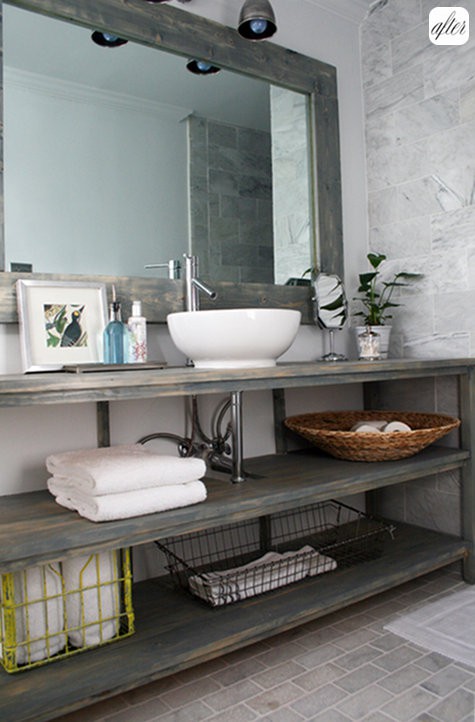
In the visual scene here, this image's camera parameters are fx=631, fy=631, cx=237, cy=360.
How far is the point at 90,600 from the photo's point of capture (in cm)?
159

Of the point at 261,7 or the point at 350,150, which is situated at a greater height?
the point at 261,7

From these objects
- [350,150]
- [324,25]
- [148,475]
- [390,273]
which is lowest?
[148,475]

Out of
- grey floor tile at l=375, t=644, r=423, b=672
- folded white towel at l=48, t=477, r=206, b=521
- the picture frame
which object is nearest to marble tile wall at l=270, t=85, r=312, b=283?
the picture frame

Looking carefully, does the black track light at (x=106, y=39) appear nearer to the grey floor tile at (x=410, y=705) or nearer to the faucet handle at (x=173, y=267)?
the faucet handle at (x=173, y=267)

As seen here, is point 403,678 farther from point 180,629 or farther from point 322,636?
point 180,629

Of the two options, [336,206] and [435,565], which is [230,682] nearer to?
[435,565]

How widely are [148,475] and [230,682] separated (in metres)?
0.60

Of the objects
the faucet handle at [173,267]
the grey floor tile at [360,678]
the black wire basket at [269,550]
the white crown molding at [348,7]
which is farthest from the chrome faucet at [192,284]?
the white crown molding at [348,7]

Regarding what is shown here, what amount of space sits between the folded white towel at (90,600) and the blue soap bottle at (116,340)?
0.56 metres

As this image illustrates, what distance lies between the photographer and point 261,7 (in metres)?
1.96

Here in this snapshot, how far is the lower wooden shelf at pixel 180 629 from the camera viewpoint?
1.38m

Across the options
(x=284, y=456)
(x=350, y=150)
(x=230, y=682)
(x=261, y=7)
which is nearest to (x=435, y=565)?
(x=284, y=456)

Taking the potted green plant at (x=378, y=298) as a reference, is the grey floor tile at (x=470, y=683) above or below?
below

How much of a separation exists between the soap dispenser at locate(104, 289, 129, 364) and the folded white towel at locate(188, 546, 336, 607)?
2.26 feet
